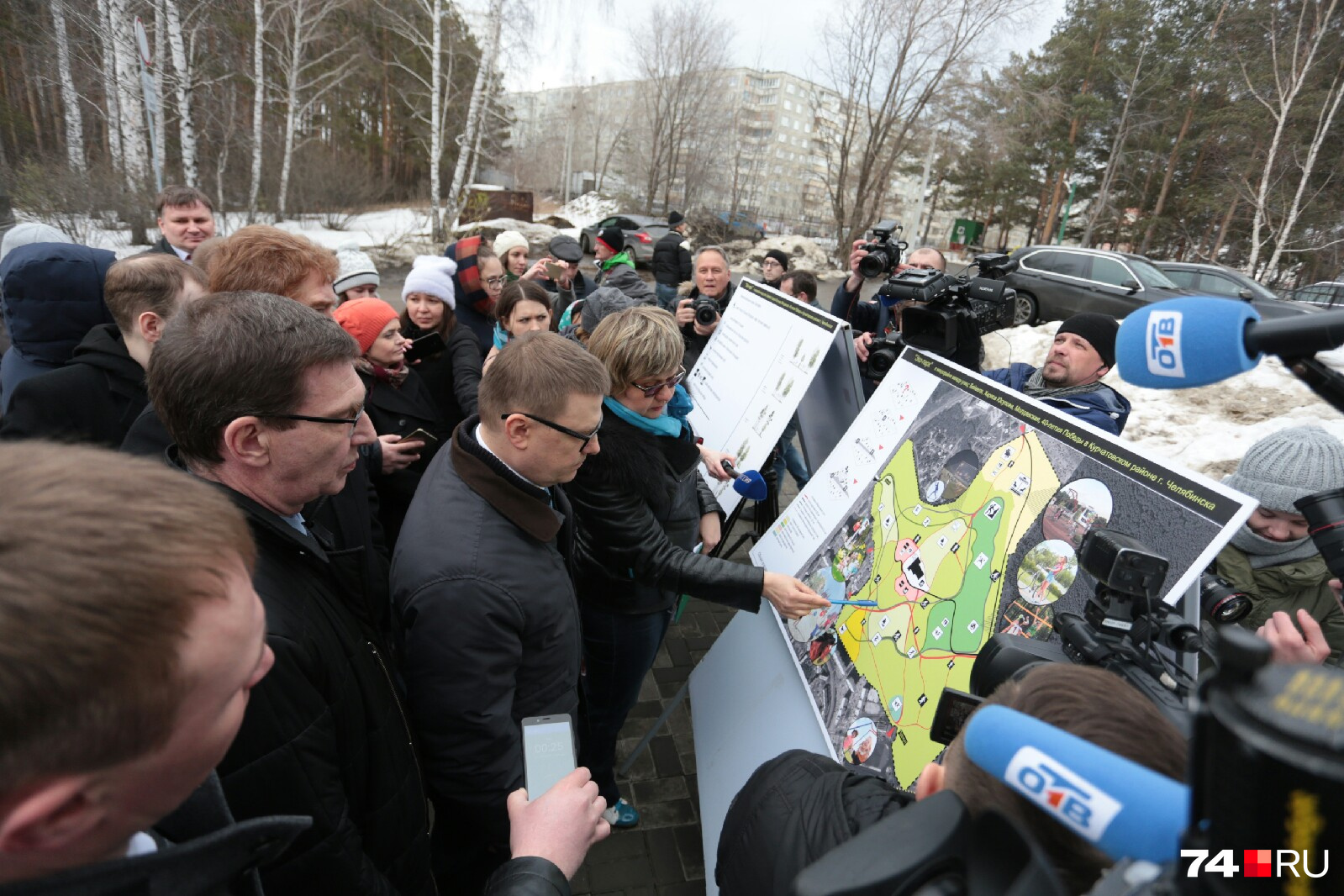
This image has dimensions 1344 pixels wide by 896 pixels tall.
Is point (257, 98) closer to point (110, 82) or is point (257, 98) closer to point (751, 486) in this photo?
point (110, 82)

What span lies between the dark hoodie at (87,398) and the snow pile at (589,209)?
91.7 ft

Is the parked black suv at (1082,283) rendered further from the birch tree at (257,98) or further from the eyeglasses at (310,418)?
the birch tree at (257,98)

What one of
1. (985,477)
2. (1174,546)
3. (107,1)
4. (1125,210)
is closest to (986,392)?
(985,477)

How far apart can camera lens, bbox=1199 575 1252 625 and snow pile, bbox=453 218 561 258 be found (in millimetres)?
18883

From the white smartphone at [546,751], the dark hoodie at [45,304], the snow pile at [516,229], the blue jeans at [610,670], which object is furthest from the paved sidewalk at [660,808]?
the snow pile at [516,229]

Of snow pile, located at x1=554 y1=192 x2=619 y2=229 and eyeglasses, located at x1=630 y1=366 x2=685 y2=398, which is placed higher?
snow pile, located at x1=554 y1=192 x2=619 y2=229

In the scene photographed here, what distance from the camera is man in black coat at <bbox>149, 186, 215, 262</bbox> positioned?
4152 mm

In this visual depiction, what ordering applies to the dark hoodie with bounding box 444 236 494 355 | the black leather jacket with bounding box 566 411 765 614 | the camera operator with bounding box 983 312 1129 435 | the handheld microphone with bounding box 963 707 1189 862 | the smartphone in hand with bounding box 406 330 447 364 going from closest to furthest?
1. the handheld microphone with bounding box 963 707 1189 862
2. the black leather jacket with bounding box 566 411 765 614
3. the camera operator with bounding box 983 312 1129 435
4. the smartphone in hand with bounding box 406 330 447 364
5. the dark hoodie with bounding box 444 236 494 355

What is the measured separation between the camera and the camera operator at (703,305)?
14.4 ft

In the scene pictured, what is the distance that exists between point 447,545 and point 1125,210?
3750cm

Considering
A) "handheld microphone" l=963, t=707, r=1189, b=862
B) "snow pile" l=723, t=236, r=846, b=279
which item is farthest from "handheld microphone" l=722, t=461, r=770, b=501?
"snow pile" l=723, t=236, r=846, b=279

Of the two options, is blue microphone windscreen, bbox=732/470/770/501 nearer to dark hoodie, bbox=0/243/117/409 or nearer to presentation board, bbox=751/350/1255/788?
presentation board, bbox=751/350/1255/788

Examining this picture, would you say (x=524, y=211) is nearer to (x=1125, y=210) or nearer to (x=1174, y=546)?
(x=1174, y=546)

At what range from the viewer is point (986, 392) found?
1915 mm
